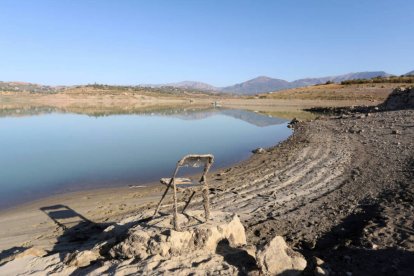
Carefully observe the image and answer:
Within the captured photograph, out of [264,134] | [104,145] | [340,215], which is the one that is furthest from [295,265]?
[264,134]

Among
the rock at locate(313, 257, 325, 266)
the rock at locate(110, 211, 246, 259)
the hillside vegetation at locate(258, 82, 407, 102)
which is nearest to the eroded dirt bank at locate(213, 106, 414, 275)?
the rock at locate(313, 257, 325, 266)

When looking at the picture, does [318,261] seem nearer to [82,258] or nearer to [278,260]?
[278,260]

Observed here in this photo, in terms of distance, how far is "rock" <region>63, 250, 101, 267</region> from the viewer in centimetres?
698

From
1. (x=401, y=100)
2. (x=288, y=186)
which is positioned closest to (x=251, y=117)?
(x=401, y=100)

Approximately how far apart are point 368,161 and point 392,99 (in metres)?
24.0

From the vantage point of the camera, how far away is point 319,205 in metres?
10.4

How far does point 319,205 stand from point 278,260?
477 cm

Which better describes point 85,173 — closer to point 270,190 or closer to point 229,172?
point 229,172

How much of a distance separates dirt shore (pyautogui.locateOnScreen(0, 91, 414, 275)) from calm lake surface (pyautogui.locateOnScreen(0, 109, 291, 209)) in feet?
7.81

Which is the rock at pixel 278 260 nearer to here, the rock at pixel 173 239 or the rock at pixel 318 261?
the rock at pixel 318 261

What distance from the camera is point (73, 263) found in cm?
696

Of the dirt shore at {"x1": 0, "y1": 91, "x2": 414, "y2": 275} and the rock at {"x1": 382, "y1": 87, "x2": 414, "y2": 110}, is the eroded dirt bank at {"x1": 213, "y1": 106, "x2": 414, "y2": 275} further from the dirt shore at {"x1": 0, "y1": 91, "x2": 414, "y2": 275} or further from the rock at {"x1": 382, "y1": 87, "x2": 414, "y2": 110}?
the rock at {"x1": 382, "y1": 87, "x2": 414, "y2": 110}

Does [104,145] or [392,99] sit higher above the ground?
[392,99]

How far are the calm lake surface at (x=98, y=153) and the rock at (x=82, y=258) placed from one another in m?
7.34
